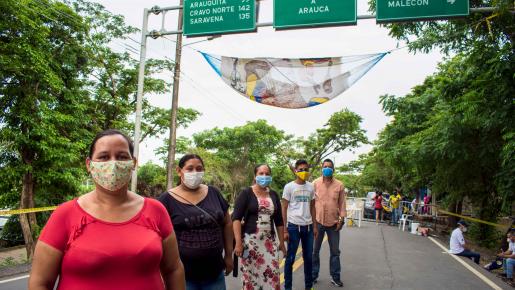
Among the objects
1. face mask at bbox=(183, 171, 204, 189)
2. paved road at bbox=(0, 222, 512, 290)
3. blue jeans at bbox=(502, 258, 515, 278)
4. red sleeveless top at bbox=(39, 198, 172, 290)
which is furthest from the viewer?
blue jeans at bbox=(502, 258, 515, 278)

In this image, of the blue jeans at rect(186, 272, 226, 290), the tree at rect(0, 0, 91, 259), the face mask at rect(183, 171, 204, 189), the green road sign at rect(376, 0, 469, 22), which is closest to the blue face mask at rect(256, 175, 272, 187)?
the face mask at rect(183, 171, 204, 189)

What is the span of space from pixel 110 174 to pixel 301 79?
6.10m

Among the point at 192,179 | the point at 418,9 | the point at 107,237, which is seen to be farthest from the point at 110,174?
the point at 418,9

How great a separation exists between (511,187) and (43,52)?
11.8 meters

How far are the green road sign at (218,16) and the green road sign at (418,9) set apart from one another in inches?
96.3

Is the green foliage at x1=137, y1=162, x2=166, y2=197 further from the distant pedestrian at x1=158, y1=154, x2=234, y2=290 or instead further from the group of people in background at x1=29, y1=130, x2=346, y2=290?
the distant pedestrian at x1=158, y1=154, x2=234, y2=290

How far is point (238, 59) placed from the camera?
8.29 metres

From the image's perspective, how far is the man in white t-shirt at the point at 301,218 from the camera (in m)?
5.69

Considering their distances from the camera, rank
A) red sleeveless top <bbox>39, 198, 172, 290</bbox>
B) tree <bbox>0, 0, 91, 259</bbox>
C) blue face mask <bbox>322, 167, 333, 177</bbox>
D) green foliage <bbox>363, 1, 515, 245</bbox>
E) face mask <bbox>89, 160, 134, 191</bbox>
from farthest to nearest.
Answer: tree <bbox>0, 0, 91, 259</bbox>, green foliage <bbox>363, 1, 515, 245</bbox>, blue face mask <bbox>322, 167, 333, 177</bbox>, face mask <bbox>89, 160, 134, 191</bbox>, red sleeveless top <bbox>39, 198, 172, 290</bbox>

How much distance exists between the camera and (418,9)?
24.1 ft

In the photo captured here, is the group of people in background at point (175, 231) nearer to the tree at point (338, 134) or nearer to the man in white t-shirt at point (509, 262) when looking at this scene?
the man in white t-shirt at point (509, 262)

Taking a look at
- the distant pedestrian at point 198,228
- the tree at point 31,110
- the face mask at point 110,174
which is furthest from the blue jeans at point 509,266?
the tree at point 31,110

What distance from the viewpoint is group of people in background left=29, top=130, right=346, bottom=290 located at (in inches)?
76.2

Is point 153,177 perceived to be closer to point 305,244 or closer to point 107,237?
point 305,244
